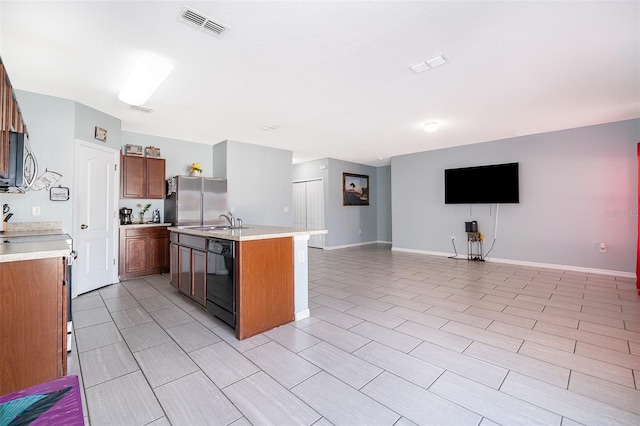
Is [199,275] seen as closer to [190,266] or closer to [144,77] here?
[190,266]

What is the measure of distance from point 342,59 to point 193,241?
256 centimetres

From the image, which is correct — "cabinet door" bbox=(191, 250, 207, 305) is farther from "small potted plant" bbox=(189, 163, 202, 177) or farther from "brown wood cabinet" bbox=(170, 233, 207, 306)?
"small potted plant" bbox=(189, 163, 202, 177)

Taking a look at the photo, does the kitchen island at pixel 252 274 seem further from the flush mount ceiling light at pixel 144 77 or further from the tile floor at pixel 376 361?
the flush mount ceiling light at pixel 144 77

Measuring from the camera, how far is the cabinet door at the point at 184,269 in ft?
11.1

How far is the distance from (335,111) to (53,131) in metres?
3.73

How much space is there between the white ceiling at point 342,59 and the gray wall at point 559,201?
0.60 m

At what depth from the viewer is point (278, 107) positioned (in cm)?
394

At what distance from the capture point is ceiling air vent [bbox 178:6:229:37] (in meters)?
2.04

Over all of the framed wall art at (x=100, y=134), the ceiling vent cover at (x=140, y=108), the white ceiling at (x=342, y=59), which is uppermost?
the ceiling vent cover at (x=140, y=108)

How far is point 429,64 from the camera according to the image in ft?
9.09

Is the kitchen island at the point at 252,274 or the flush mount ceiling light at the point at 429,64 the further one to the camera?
the flush mount ceiling light at the point at 429,64

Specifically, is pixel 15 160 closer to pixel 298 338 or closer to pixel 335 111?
pixel 298 338

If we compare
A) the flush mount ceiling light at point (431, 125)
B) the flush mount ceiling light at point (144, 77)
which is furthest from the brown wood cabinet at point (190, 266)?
the flush mount ceiling light at point (431, 125)

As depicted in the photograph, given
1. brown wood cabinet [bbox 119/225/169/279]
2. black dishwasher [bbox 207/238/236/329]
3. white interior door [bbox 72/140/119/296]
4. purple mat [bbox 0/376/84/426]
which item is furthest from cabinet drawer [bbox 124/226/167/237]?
purple mat [bbox 0/376/84/426]
